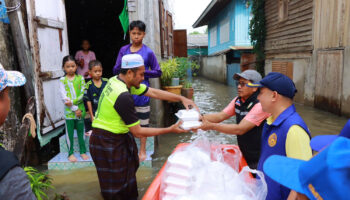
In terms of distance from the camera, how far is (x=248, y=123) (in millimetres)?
2484

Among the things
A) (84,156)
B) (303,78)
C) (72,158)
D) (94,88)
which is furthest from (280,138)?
(303,78)

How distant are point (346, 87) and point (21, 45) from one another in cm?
763

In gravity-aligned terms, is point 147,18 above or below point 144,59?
above

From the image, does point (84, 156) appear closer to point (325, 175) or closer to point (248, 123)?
point (248, 123)

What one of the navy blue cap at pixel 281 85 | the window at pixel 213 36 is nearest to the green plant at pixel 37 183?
the navy blue cap at pixel 281 85

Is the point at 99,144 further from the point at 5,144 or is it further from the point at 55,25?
the point at 55,25

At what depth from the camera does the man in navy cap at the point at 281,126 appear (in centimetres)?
159

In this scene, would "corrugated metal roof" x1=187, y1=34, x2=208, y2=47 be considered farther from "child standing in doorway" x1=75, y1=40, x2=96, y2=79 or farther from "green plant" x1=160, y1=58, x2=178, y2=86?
"child standing in doorway" x1=75, y1=40, x2=96, y2=79

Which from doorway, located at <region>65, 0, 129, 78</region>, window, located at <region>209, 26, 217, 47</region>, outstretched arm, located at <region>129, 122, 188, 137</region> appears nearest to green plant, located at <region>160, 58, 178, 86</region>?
doorway, located at <region>65, 0, 129, 78</region>

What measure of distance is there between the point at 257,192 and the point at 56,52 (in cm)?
399

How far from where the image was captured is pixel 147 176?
3.96 metres

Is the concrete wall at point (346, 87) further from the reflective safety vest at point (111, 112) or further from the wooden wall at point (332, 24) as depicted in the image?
the reflective safety vest at point (111, 112)

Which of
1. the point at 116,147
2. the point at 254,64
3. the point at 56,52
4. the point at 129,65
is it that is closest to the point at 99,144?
the point at 116,147

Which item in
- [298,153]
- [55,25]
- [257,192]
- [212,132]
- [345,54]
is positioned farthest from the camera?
[345,54]
